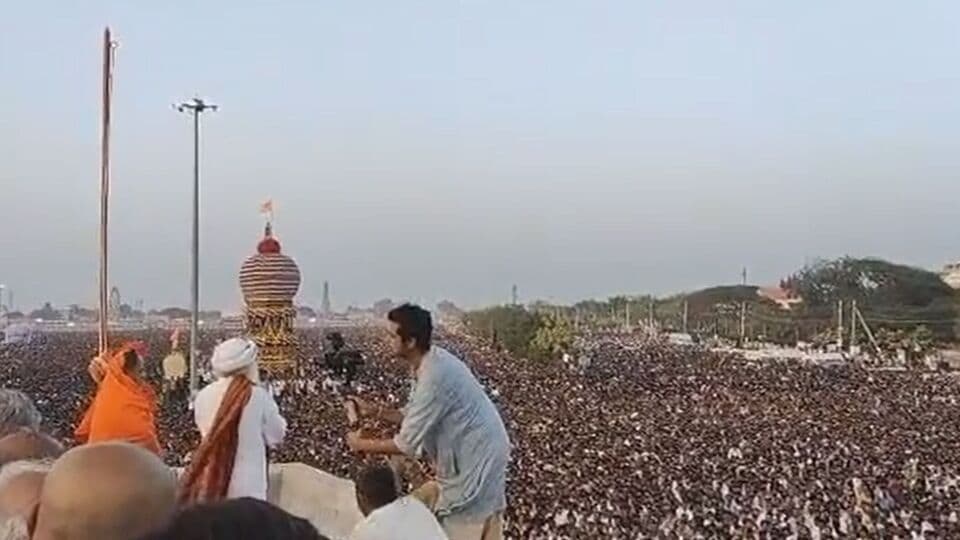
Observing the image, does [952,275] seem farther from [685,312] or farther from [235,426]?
[235,426]

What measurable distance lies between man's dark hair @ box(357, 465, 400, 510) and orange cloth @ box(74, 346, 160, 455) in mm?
936

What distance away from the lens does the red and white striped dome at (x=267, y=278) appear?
14922 millimetres

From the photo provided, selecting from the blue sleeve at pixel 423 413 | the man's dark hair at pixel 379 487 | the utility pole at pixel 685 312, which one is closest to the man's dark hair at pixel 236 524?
the blue sleeve at pixel 423 413

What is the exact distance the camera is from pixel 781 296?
58.6 meters

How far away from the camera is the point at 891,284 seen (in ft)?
161

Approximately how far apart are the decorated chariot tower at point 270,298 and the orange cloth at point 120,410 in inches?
408

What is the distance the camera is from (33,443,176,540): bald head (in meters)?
1.67

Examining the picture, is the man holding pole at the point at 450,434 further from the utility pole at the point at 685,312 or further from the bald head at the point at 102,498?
the utility pole at the point at 685,312

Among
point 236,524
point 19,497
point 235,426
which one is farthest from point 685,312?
point 236,524

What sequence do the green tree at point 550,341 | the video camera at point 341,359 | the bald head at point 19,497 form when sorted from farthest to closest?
1. the green tree at point 550,341
2. the video camera at point 341,359
3. the bald head at point 19,497

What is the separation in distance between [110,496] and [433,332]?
1.95 m

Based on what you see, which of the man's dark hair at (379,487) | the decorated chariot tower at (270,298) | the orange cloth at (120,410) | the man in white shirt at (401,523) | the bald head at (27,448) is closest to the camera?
the bald head at (27,448)

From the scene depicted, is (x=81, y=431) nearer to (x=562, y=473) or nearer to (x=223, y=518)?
(x=223, y=518)

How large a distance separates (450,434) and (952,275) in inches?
2337
